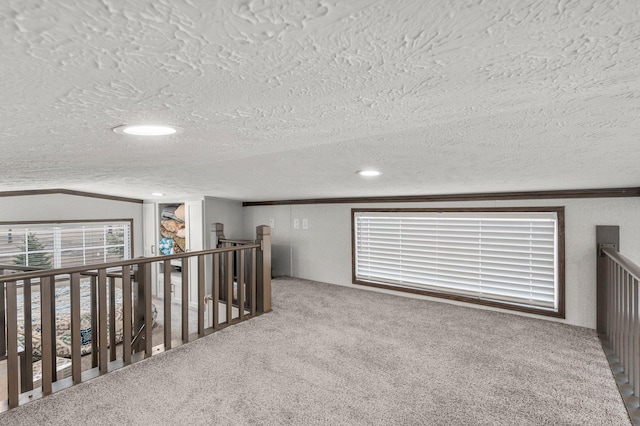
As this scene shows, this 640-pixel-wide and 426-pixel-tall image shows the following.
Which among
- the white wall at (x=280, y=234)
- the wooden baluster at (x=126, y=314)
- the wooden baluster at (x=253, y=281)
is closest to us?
the wooden baluster at (x=126, y=314)

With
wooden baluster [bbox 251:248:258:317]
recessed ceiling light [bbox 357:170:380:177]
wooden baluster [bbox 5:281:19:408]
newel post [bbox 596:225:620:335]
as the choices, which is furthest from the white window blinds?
wooden baluster [bbox 5:281:19:408]

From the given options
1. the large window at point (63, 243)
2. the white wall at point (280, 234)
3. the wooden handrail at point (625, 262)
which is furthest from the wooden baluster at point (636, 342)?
the large window at point (63, 243)

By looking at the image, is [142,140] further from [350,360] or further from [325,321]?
[325,321]

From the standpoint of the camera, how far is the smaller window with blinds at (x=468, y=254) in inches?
132

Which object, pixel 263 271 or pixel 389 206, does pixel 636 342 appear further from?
pixel 263 271

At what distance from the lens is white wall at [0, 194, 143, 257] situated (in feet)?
18.0

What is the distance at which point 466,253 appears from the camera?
3.87 meters

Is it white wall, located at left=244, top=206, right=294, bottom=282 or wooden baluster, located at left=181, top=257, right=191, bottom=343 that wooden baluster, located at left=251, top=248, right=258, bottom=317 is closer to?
wooden baluster, located at left=181, top=257, right=191, bottom=343

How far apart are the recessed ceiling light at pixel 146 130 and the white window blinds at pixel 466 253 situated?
10.9 ft

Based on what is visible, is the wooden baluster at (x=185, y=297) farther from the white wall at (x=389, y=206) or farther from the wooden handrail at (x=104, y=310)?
the white wall at (x=389, y=206)

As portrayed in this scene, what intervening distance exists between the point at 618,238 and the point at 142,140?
12.3 ft

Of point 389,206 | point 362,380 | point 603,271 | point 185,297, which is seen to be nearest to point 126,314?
point 185,297

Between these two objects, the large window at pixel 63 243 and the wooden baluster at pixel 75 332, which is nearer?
the wooden baluster at pixel 75 332

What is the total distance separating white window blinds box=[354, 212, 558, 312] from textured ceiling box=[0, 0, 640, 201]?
1.78 meters
